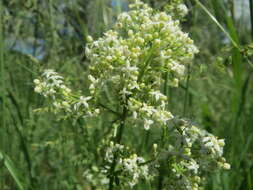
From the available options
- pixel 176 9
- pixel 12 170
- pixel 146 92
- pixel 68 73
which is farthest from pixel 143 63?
pixel 68 73

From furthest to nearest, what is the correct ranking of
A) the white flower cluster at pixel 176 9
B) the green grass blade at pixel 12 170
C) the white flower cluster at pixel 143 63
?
the white flower cluster at pixel 176 9, the green grass blade at pixel 12 170, the white flower cluster at pixel 143 63

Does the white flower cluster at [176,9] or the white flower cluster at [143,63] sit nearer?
the white flower cluster at [143,63]

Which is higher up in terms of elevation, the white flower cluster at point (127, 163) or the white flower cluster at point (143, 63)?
the white flower cluster at point (143, 63)

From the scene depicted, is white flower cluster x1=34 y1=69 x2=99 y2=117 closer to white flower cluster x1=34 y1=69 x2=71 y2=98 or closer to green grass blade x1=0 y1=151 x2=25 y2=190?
white flower cluster x1=34 y1=69 x2=71 y2=98

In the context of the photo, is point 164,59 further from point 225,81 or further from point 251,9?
point 225,81

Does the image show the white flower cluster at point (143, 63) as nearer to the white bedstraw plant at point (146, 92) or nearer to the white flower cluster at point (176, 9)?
the white bedstraw plant at point (146, 92)

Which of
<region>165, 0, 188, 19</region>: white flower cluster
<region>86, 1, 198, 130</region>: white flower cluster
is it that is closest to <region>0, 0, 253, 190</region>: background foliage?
<region>165, 0, 188, 19</region>: white flower cluster

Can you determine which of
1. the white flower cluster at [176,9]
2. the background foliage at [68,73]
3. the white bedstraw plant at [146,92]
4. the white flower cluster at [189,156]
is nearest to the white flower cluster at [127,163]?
the white bedstraw plant at [146,92]

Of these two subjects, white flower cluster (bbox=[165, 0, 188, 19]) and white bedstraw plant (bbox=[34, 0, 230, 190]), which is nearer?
white bedstraw plant (bbox=[34, 0, 230, 190])

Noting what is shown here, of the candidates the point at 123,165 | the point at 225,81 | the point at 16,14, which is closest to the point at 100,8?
the point at 16,14

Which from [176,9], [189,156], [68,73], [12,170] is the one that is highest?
[176,9]

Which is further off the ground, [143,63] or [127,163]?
[143,63]

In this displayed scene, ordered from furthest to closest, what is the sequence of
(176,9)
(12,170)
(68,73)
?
(68,73)
(176,9)
(12,170)

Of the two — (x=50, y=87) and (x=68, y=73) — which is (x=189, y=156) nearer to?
(x=50, y=87)
